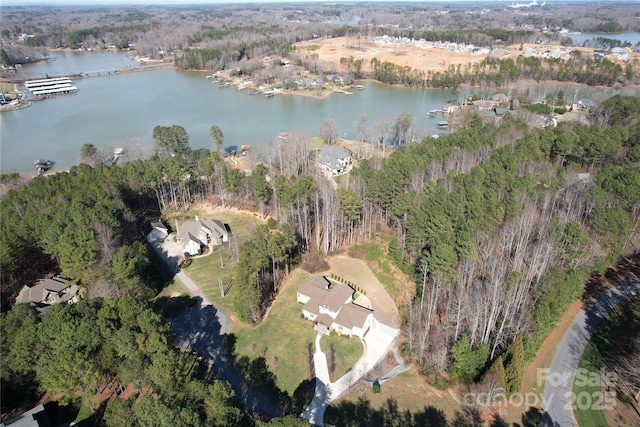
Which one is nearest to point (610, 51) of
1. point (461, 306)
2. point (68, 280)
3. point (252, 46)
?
point (252, 46)

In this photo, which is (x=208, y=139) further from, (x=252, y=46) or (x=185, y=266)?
(x=252, y=46)

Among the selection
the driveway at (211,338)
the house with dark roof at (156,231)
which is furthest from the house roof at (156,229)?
the driveway at (211,338)

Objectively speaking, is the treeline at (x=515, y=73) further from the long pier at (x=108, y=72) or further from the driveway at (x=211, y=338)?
the driveway at (x=211, y=338)

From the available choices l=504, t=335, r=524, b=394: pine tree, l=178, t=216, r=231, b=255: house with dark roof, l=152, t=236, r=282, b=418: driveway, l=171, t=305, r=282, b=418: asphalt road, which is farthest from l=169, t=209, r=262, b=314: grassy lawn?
l=504, t=335, r=524, b=394: pine tree

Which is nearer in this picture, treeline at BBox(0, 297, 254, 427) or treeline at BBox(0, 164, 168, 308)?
treeline at BBox(0, 297, 254, 427)

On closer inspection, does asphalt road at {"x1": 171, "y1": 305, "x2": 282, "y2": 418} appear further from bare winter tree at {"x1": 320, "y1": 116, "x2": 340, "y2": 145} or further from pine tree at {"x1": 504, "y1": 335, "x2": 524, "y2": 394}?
bare winter tree at {"x1": 320, "y1": 116, "x2": 340, "y2": 145}

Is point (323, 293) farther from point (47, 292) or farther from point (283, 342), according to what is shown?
point (47, 292)
